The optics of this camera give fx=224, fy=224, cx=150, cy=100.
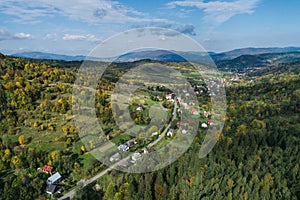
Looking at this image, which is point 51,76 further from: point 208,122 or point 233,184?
point 233,184

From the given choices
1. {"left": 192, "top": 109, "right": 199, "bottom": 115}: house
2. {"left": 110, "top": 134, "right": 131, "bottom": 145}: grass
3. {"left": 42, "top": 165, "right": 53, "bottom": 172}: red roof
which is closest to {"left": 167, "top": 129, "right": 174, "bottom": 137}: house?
{"left": 110, "top": 134, "right": 131, "bottom": 145}: grass

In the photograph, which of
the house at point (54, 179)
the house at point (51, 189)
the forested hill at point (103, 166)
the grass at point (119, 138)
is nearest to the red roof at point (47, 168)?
the forested hill at point (103, 166)

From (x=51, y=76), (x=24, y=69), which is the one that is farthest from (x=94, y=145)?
(x=24, y=69)

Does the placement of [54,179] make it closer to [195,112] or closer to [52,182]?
[52,182]

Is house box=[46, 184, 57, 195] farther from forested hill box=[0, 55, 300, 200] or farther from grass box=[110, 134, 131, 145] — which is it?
grass box=[110, 134, 131, 145]

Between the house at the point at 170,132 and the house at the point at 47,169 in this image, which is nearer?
the house at the point at 47,169

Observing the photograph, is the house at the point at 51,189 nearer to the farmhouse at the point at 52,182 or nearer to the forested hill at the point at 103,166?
the farmhouse at the point at 52,182
